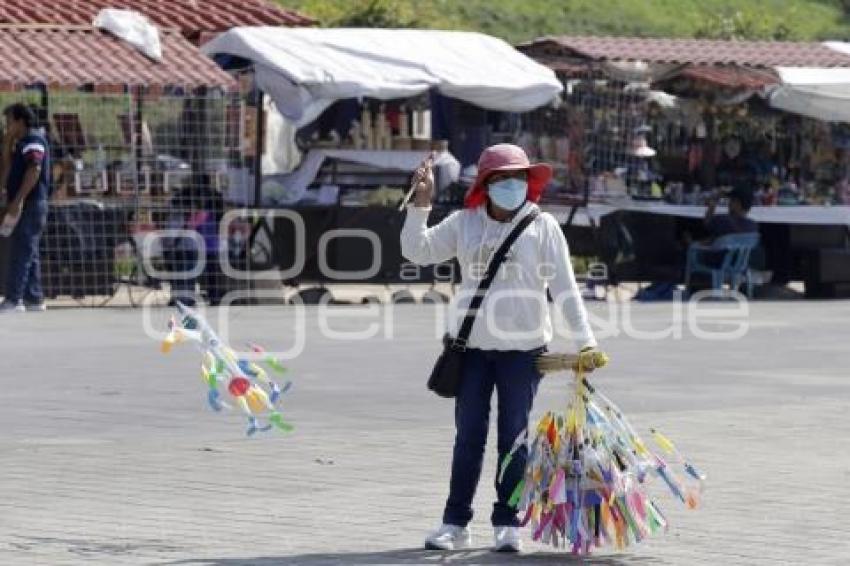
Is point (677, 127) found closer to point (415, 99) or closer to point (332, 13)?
point (415, 99)

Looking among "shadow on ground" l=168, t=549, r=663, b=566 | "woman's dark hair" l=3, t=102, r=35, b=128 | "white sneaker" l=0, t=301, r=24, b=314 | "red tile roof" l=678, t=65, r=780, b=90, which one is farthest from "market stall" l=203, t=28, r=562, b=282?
"shadow on ground" l=168, t=549, r=663, b=566

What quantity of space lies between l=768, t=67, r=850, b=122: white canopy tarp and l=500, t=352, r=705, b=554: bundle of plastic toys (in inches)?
670

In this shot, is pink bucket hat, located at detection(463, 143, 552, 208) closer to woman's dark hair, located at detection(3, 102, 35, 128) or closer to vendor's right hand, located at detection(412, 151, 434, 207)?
vendor's right hand, located at detection(412, 151, 434, 207)

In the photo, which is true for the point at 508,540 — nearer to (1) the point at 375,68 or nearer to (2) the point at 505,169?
(2) the point at 505,169

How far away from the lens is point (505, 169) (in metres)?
8.59

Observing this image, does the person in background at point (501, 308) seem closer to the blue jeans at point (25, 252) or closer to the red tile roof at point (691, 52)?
the blue jeans at point (25, 252)

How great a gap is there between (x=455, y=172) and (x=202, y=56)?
299 centimetres

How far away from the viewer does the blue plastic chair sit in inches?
934

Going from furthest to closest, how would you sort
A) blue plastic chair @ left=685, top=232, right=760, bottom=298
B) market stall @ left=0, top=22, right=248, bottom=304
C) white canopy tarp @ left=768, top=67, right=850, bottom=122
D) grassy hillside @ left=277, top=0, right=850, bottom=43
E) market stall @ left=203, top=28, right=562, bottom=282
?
1. grassy hillside @ left=277, top=0, right=850, bottom=43
2. white canopy tarp @ left=768, top=67, right=850, bottom=122
3. blue plastic chair @ left=685, top=232, right=760, bottom=298
4. market stall @ left=203, top=28, right=562, bottom=282
5. market stall @ left=0, top=22, right=248, bottom=304

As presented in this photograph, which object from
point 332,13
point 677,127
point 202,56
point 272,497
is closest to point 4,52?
point 202,56

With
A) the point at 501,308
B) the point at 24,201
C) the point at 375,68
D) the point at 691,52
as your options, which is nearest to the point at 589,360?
the point at 501,308

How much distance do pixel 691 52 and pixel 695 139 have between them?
4.41 feet

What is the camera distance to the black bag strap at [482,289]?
340 inches

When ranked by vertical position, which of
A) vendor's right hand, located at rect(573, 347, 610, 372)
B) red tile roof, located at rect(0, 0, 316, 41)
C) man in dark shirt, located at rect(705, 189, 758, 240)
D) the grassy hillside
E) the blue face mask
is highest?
the blue face mask
